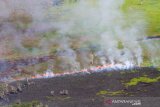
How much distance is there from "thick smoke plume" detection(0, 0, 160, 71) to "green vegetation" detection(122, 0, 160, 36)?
1568 millimetres

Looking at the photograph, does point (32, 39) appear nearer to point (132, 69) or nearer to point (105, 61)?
point (105, 61)

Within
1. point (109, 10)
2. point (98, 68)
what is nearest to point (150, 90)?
point (98, 68)

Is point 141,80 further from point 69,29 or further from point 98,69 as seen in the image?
point 69,29

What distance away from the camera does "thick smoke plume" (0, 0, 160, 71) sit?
13262 centimetres

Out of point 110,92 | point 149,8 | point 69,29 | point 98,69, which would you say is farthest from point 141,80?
A: point 149,8

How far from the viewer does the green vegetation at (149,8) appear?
147 m

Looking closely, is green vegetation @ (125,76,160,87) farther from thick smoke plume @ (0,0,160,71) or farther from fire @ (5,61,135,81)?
thick smoke plume @ (0,0,160,71)

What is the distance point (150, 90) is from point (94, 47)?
106 feet

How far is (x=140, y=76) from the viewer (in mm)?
111188

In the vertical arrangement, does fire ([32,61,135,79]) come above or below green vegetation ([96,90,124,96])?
above

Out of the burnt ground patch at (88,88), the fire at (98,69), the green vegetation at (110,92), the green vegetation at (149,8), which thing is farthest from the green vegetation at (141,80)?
the green vegetation at (149,8)

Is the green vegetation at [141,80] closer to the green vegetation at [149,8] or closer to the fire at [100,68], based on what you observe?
the fire at [100,68]

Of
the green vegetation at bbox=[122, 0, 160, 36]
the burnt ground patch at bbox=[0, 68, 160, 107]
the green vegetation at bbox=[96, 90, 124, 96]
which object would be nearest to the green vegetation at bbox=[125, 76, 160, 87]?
the burnt ground patch at bbox=[0, 68, 160, 107]

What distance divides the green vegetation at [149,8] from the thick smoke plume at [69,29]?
5.14ft
